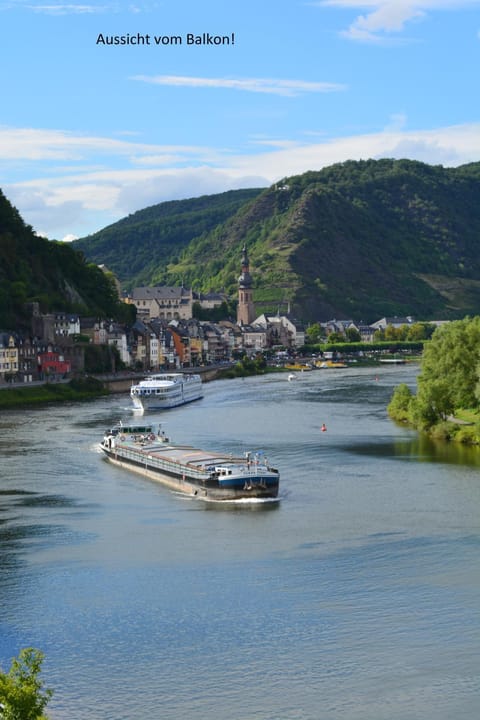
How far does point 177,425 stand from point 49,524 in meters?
36.8

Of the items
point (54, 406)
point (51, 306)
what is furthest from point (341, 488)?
point (51, 306)

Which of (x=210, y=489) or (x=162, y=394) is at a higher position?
(x=162, y=394)

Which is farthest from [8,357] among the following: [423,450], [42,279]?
[423,450]

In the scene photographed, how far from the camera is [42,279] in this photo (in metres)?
138

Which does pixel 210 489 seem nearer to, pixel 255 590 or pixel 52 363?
pixel 255 590

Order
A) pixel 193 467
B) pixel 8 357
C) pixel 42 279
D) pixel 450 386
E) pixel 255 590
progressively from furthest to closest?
pixel 42 279 → pixel 8 357 → pixel 450 386 → pixel 193 467 → pixel 255 590

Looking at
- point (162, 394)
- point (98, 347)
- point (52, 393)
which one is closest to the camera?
point (162, 394)

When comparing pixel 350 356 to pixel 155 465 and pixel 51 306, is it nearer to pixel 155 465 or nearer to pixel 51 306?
pixel 51 306

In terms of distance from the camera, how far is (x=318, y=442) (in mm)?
68875

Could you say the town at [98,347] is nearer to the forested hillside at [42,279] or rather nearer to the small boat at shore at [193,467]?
the forested hillside at [42,279]

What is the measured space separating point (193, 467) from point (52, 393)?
5451 cm

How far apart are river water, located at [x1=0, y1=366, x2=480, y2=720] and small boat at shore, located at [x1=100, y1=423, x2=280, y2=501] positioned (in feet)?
3.17

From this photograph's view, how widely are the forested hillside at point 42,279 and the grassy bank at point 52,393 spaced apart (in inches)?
436

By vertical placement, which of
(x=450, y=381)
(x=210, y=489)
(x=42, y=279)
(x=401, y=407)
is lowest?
(x=210, y=489)
